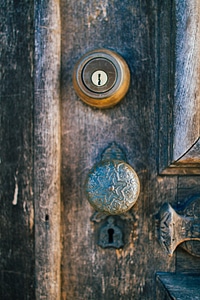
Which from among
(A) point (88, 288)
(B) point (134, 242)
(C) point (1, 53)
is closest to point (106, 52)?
(C) point (1, 53)

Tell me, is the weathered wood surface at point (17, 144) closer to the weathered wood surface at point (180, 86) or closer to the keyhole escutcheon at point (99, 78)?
the keyhole escutcheon at point (99, 78)

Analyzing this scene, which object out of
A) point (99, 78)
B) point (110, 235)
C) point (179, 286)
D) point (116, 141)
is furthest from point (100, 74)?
point (179, 286)

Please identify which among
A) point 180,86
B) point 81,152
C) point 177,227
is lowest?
point 177,227

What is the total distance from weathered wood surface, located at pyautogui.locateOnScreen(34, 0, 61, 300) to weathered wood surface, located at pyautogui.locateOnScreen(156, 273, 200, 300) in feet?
0.74

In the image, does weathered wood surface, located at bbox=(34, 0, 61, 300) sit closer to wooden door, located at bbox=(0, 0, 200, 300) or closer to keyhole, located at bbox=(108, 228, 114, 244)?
wooden door, located at bbox=(0, 0, 200, 300)

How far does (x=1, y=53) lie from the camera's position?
2.30 feet

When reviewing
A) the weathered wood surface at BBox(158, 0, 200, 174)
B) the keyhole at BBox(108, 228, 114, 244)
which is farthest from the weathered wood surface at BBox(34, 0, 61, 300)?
the weathered wood surface at BBox(158, 0, 200, 174)

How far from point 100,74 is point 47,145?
18cm

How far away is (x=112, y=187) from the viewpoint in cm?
60

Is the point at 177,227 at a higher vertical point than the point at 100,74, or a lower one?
lower

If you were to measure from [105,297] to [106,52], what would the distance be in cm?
51

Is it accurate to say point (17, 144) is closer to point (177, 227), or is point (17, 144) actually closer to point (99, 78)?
point (99, 78)

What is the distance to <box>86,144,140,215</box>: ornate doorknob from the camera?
0.61 meters

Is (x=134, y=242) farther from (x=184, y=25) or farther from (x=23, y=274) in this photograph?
(x=184, y=25)
